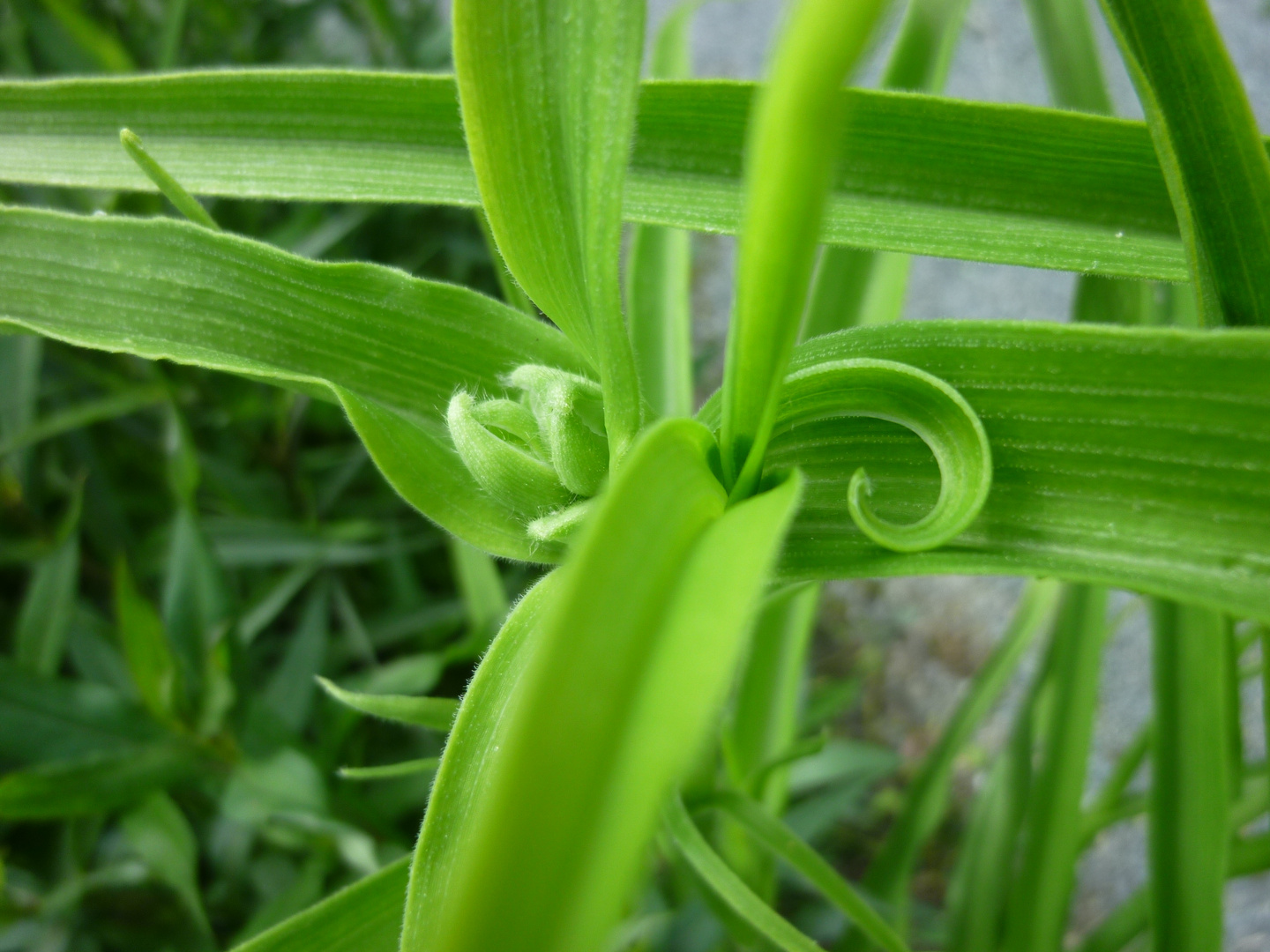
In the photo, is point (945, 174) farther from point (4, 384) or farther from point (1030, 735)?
point (4, 384)

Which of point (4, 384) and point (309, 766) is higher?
point (4, 384)

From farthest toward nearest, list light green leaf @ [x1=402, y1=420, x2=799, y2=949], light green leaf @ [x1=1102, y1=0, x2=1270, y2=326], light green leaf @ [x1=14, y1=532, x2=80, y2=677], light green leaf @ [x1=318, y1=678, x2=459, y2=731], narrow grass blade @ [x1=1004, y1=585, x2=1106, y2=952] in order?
light green leaf @ [x1=14, y1=532, x2=80, y2=677], narrow grass blade @ [x1=1004, y1=585, x2=1106, y2=952], light green leaf @ [x1=318, y1=678, x2=459, y2=731], light green leaf @ [x1=1102, y1=0, x2=1270, y2=326], light green leaf @ [x1=402, y1=420, x2=799, y2=949]

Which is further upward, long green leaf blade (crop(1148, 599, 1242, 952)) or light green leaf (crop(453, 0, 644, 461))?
light green leaf (crop(453, 0, 644, 461))

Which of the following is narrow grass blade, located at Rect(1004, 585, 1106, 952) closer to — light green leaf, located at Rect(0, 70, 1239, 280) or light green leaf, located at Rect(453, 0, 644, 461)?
light green leaf, located at Rect(0, 70, 1239, 280)

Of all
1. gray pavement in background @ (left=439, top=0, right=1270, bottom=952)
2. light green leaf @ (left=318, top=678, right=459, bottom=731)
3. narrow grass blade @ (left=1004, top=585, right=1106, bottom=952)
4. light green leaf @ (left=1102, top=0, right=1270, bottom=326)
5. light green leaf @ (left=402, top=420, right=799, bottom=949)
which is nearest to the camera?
light green leaf @ (left=402, top=420, right=799, bottom=949)

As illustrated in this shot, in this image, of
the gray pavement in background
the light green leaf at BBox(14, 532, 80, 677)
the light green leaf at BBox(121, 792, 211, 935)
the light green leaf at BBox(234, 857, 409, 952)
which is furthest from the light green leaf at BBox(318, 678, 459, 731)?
the gray pavement in background

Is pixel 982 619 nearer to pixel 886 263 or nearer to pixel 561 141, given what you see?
pixel 886 263

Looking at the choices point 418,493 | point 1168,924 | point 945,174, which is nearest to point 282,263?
point 418,493
